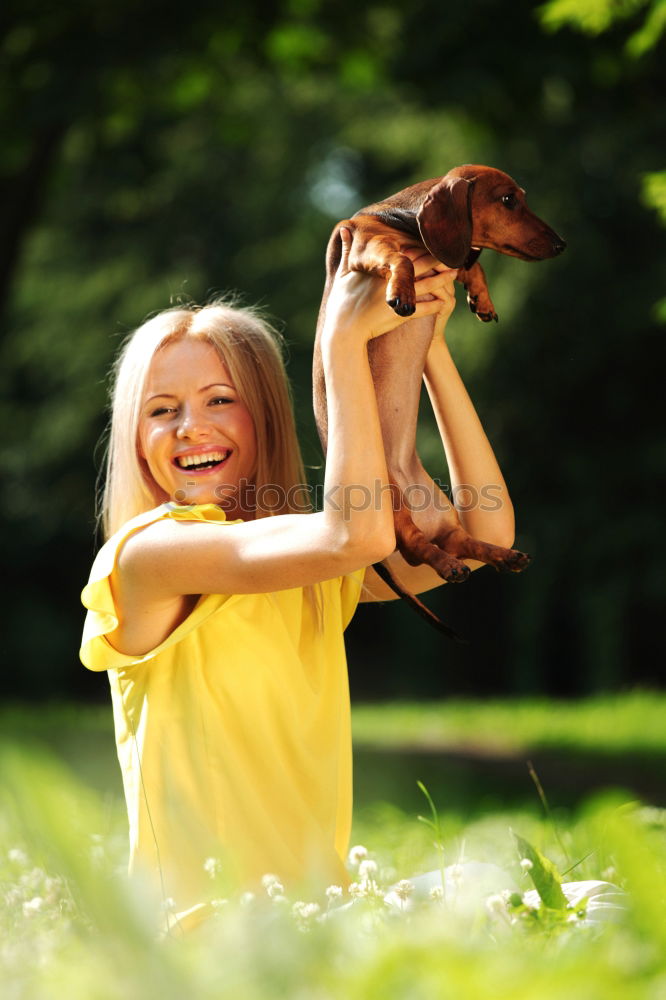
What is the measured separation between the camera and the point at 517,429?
15.7 metres

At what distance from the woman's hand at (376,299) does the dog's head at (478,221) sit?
0.07 metres

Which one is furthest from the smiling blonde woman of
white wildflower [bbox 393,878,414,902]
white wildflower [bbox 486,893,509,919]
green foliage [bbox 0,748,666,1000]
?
green foliage [bbox 0,748,666,1000]

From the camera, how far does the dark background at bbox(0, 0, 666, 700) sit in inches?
309

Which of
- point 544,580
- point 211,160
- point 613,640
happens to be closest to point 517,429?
point 544,580

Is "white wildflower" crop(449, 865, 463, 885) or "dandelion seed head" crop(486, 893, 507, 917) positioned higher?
"dandelion seed head" crop(486, 893, 507, 917)

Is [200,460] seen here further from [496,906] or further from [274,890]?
[496,906]

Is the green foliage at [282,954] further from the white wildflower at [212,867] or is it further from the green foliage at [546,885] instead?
the white wildflower at [212,867]

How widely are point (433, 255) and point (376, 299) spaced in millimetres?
144

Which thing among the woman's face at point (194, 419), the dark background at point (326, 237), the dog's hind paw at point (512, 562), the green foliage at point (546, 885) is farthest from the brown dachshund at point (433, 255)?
the dark background at point (326, 237)

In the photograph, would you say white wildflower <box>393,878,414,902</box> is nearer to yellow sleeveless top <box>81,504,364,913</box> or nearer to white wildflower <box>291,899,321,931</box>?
yellow sleeveless top <box>81,504,364,913</box>

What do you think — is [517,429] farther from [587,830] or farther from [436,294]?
[436,294]

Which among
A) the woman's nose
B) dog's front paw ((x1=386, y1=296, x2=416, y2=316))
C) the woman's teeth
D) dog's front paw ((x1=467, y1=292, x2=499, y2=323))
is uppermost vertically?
dog's front paw ((x1=467, y1=292, x2=499, y2=323))

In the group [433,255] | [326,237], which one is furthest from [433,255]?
[326,237]

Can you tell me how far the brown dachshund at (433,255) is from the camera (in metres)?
2.26
